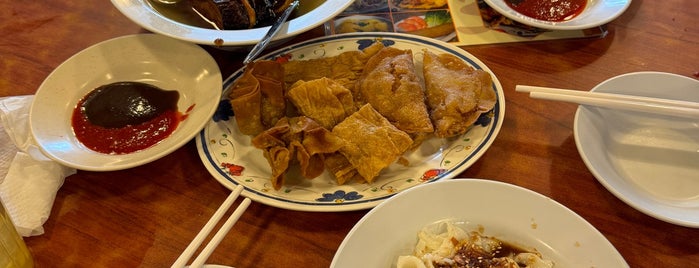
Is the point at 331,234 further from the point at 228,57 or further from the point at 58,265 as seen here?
the point at 228,57

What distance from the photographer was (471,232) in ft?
4.08

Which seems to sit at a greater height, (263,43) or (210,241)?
(263,43)

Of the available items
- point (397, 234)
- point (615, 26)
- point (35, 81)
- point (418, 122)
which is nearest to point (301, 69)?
point (418, 122)

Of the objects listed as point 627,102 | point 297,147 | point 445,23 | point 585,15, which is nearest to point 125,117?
point 297,147

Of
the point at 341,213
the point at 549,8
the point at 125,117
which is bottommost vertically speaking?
the point at 341,213

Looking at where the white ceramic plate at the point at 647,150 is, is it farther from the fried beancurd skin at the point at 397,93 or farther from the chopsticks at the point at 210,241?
the chopsticks at the point at 210,241

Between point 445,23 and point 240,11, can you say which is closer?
point 240,11

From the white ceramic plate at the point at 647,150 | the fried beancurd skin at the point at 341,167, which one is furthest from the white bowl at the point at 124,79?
the white ceramic plate at the point at 647,150

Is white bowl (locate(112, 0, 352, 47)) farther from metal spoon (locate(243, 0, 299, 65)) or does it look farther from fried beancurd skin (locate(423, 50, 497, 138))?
fried beancurd skin (locate(423, 50, 497, 138))

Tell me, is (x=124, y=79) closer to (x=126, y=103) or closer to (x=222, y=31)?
(x=126, y=103)

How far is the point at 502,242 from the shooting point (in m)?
1.24

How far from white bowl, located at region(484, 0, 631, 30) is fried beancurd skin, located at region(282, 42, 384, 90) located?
0.53 meters

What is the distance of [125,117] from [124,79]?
0.21 metres

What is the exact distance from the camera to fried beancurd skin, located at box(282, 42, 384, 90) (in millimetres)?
1685
